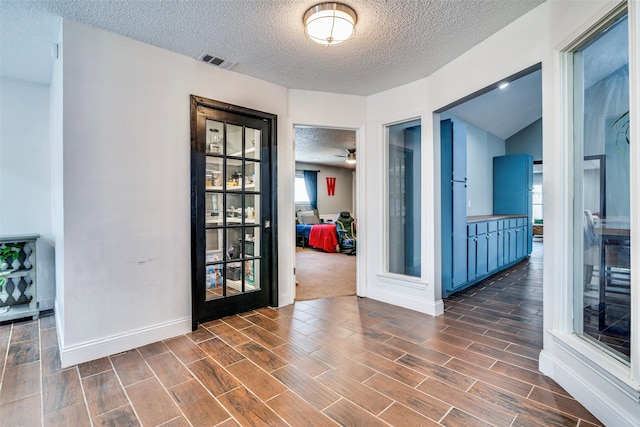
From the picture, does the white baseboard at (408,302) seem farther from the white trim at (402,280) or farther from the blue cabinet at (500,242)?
the blue cabinet at (500,242)

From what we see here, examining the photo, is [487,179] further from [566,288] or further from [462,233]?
[566,288]

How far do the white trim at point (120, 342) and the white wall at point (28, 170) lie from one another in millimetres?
1482

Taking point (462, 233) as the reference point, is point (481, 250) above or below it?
below

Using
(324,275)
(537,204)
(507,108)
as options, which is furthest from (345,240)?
(537,204)

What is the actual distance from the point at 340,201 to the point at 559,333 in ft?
30.1

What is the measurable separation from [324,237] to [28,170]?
5457 millimetres

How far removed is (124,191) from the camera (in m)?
2.40

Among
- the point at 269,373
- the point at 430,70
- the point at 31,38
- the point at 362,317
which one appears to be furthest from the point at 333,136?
the point at 269,373

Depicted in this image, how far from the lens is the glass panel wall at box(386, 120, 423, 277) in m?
3.51

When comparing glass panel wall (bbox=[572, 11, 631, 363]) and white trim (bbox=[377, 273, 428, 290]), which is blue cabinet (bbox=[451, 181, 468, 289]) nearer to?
white trim (bbox=[377, 273, 428, 290])

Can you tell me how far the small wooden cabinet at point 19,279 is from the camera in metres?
2.90

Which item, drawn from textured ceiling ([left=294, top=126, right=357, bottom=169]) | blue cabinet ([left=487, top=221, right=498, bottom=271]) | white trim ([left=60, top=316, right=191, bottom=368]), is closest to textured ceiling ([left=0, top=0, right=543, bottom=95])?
textured ceiling ([left=294, top=126, right=357, bottom=169])

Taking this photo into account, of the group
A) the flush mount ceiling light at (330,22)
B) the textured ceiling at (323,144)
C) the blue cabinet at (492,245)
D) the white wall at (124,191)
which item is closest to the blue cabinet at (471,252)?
the blue cabinet at (492,245)

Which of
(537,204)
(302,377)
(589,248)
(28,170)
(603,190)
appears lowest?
(302,377)
